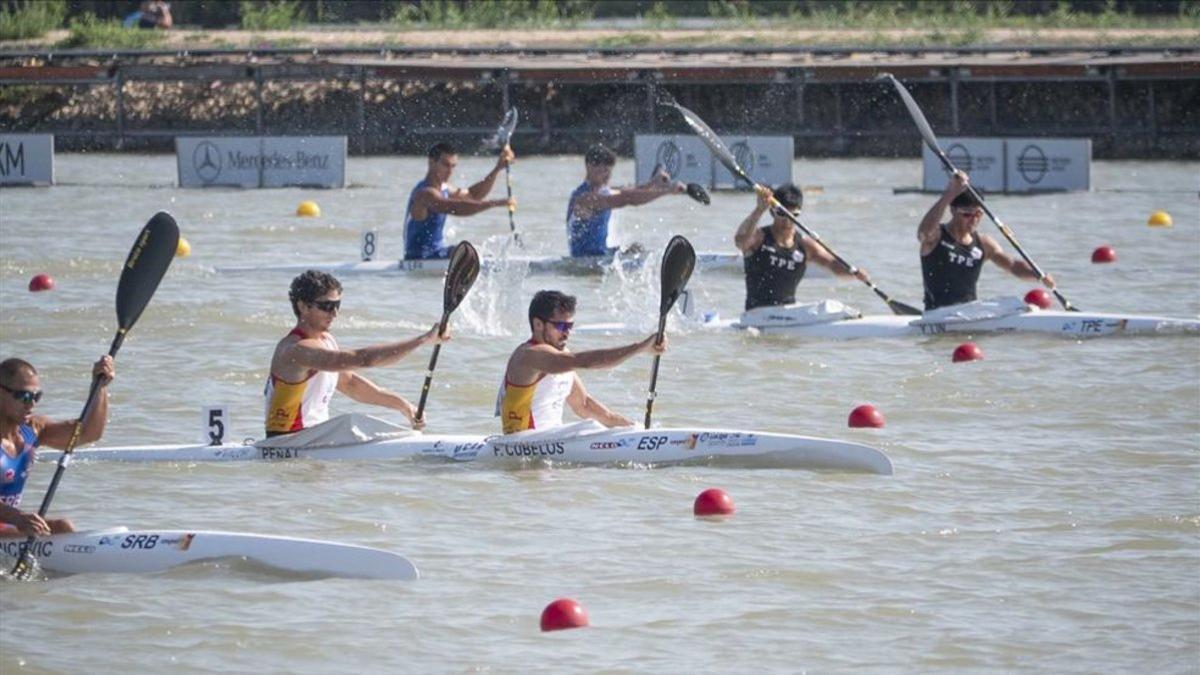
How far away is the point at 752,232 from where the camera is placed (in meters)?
16.5

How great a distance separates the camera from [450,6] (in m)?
46.1

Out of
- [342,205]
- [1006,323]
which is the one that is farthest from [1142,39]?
[1006,323]

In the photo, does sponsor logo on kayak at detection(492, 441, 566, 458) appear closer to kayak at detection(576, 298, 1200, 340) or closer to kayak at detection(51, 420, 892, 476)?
kayak at detection(51, 420, 892, 476)

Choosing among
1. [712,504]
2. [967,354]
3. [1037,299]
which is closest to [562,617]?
[712,504]

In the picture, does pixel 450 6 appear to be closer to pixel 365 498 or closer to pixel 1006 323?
pixel 1006 323

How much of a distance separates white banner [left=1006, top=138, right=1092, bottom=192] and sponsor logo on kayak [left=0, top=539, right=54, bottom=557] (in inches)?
841

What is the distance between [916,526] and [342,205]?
19.0m

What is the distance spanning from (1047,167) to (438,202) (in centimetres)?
1218

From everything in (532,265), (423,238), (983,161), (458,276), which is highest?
(458,276)

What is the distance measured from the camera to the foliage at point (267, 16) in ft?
148

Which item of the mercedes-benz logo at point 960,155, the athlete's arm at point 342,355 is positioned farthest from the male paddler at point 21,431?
the mercedes-benz logo at point 960,155

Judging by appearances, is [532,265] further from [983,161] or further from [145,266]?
[983,161]

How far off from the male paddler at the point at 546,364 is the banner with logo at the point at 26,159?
2015 cm

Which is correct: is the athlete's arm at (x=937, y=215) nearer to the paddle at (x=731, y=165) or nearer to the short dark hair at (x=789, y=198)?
the paddle at (x=731, y=165)
